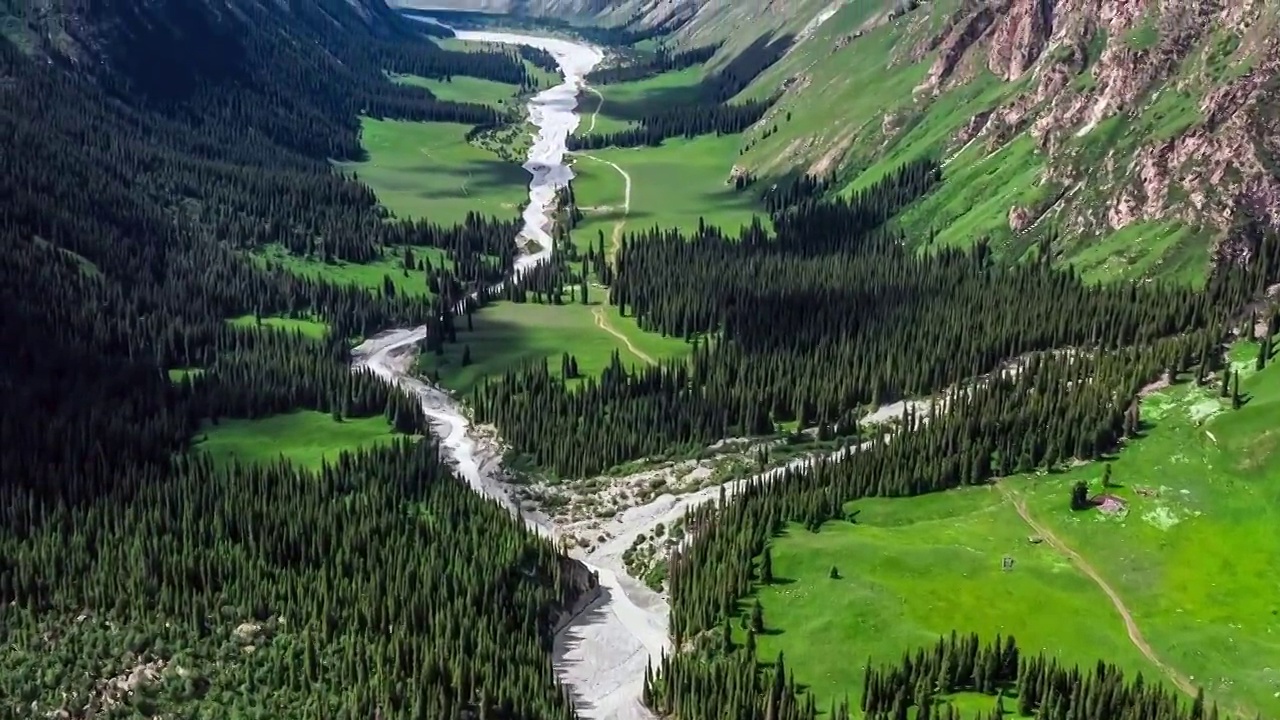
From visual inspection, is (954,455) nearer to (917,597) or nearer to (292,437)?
(917,597)

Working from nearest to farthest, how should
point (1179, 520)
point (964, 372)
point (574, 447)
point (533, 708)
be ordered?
1. point (533, 708)
2. point (1179, 520)
3. point (574, 447)
4. point (964, 372)

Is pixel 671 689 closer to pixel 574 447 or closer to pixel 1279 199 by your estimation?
pixel 574 447

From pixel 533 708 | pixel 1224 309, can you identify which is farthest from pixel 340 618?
pixel 1224 309

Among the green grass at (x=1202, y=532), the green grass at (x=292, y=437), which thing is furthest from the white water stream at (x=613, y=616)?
the green grass at (x=1202, y=532)

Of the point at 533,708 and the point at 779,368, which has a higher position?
the point at 779,368

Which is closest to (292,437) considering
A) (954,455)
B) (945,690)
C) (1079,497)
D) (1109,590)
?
(954,455)

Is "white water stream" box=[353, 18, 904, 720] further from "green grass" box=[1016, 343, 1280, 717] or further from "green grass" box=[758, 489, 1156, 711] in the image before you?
"green grass" box=[1016, 343, 1280, 717]

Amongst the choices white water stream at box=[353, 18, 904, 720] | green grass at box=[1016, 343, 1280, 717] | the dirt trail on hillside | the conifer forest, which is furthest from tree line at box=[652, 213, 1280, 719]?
the dirt trail on hillside

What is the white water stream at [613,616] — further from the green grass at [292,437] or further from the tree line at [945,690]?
the green grass at [292,437]

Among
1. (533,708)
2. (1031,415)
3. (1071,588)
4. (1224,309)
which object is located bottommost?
(533,708)
